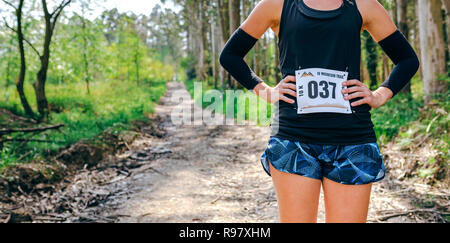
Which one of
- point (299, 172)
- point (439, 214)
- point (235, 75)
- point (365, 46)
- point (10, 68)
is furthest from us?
point (10, 68)

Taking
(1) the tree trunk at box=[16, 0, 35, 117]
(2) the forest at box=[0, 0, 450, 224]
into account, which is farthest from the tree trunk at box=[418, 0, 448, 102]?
(1) the tree trunk at box=[16, 0, 35, 117]

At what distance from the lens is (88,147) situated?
19.4ft

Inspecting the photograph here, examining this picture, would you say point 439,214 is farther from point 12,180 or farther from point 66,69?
point 66,69

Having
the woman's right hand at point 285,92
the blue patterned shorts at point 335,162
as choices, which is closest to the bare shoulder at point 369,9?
the woman's right hand at point 285,92

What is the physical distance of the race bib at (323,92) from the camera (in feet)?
5.20

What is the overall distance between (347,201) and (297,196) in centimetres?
21

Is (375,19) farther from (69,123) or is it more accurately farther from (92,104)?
(92,104)

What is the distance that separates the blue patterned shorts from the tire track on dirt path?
79.5 inches

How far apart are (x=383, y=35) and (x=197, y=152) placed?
200 inches

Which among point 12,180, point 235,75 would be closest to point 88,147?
point 12,180

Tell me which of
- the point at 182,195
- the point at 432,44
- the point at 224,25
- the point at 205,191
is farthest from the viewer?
the point at 224,25

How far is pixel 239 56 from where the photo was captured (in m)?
1.85

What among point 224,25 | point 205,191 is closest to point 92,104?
point 224,25

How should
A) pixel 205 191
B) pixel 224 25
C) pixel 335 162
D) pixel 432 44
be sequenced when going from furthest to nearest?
pixel 224 25 < pixel 432 44 < pixel 205 191 < pixel 335 162
